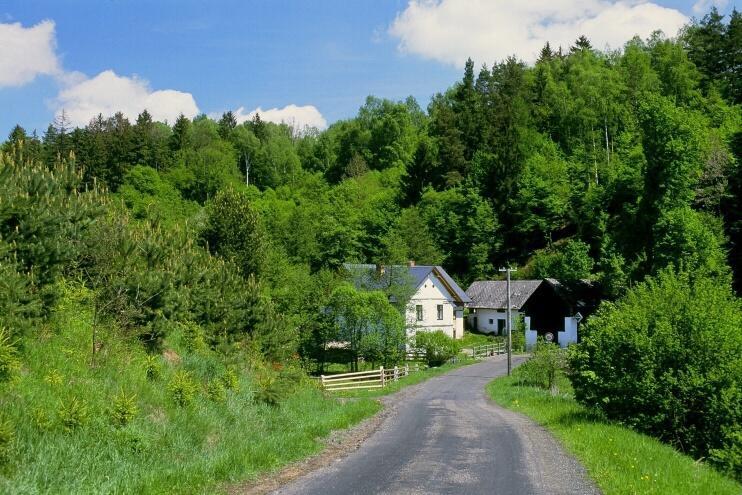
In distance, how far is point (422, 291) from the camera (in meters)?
63.1

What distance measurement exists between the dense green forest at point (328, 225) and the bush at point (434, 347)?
724 cm

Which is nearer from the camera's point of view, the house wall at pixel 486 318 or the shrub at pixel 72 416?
the shrub at pixel 72 416

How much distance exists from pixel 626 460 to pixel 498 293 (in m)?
58.9

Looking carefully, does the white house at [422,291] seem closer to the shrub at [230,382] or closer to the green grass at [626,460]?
the green grass at [626,460]

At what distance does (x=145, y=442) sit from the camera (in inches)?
478

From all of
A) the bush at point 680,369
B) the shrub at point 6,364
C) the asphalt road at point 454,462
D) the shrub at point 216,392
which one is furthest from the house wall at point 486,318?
the shrub at point 6,364

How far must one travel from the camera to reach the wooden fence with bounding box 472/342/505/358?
59672 millimetres

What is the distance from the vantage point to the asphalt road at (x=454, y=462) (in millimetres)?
11664

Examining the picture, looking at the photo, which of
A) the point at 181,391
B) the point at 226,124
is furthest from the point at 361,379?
the point at 226,124

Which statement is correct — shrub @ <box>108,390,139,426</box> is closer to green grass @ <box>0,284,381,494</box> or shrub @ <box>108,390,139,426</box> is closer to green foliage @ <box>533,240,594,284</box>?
green grass @ <box>0,284,381,494</box>

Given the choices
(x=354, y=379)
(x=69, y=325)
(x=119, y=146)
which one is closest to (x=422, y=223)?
(x=354, y=379)

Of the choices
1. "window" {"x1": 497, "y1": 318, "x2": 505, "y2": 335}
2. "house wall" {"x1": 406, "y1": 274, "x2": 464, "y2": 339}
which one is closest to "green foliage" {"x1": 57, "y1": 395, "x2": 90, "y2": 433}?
"house wall" {"x1": 406, "y1": 274, "x2": 464, "y2": 339}

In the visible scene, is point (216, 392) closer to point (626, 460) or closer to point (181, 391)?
point (181, 391)

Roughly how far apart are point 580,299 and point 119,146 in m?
71.3
